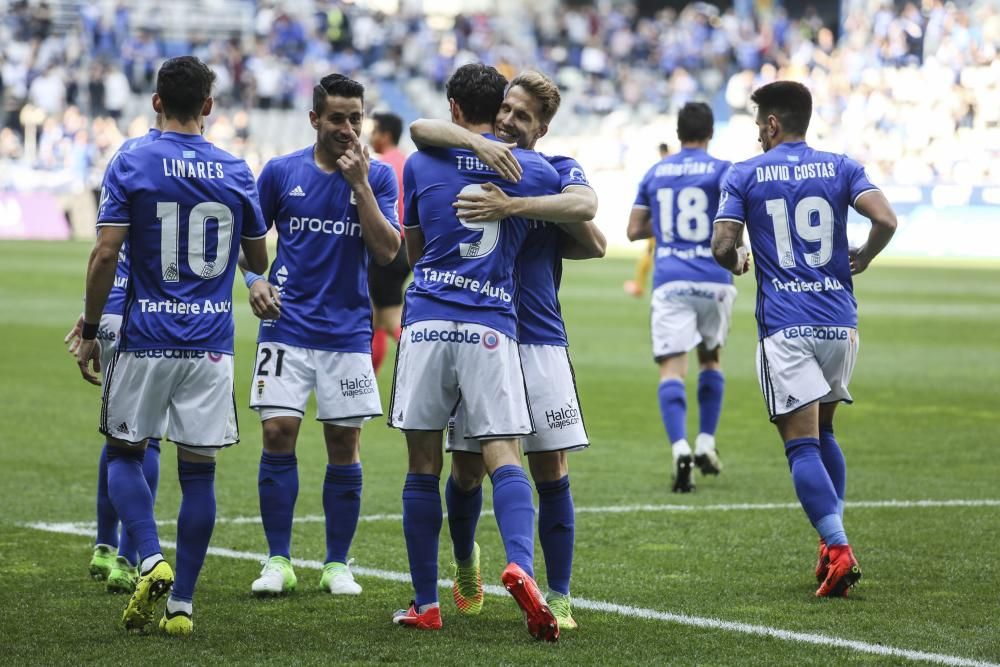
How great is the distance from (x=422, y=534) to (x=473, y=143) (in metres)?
1.38

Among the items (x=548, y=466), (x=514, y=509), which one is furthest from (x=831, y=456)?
(x=514, y=509)

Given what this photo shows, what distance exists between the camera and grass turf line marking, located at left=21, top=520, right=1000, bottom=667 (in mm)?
4883

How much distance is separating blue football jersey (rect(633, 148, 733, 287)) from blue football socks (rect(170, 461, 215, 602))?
4639 mm

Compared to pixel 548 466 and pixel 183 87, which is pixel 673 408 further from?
pixel 183 87

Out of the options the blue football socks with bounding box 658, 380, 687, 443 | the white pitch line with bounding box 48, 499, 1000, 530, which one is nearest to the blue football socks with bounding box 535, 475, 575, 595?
the white pitch line with bounding box 48, 499, 1000, 530

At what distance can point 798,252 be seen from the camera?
6.36 m

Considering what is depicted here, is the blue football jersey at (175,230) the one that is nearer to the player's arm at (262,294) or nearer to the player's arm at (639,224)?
the player's arm at (262,294)

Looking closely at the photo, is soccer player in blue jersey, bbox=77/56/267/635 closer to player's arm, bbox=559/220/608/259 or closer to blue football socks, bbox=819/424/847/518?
player's arm, bbox=559/220/608/259

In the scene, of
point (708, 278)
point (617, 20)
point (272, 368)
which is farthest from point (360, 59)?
point (272, 368)

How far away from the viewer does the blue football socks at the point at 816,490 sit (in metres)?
6.05

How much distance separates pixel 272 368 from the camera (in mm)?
6121

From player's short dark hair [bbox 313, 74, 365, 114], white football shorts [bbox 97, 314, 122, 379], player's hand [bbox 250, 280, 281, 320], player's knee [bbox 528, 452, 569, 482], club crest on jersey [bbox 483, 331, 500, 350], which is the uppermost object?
player's short dark hair [bbox 313, 74, 365, 114]

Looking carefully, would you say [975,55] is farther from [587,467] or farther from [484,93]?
[484,93]

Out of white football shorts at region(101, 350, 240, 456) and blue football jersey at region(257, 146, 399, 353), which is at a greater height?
blue football jersey at region(257, 146, 399, 353)
